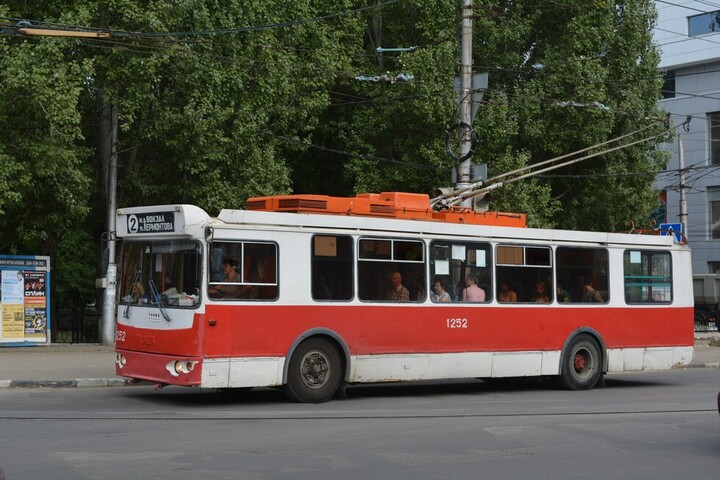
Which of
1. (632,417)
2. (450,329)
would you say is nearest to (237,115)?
(450,329)

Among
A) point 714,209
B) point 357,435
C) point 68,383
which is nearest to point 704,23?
point 714,209

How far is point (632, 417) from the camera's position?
1415cm

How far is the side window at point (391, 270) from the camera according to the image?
52.6 ft

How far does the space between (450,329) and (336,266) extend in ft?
7.81

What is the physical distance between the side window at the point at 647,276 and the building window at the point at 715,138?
42266 millimetres

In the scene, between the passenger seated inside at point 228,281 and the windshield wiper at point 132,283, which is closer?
the passenger seated inside at point 228,281

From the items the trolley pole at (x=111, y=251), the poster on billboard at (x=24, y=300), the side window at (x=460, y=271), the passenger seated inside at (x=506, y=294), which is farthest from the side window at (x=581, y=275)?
the poster on billboard at (x=24, y=300)

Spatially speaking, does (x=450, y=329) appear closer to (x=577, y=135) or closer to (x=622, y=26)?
(x=577, y=135)

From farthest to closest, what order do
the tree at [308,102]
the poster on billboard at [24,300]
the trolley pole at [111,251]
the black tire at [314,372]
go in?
the trolley pole at [111,251] → the poster on billboard at [24,300] → the tree at [308,102] → the black tire at [314,372]

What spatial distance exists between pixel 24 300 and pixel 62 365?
5417 mm

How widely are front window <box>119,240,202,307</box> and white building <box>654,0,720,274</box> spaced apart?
157 ft

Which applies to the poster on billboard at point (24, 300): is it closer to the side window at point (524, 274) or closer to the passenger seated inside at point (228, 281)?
the passenger seated inside at point (228, 281)

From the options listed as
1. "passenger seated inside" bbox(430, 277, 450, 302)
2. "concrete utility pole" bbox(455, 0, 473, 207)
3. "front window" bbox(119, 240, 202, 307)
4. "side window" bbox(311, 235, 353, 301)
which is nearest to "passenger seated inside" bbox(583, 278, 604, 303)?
"passenger seated inside" bbox(430, 277, 450, 302)

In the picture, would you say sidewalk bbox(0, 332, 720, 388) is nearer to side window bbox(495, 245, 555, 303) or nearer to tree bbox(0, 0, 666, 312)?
tree bbox(0, 0, 666, 312)
